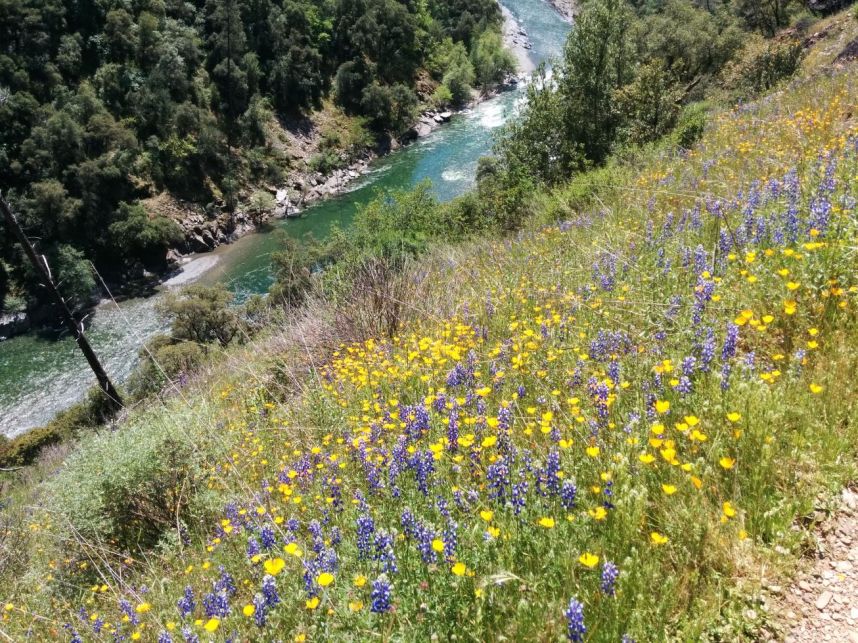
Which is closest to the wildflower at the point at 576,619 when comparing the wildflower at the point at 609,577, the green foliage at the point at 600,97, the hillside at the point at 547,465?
the hillside at the point at 547,465

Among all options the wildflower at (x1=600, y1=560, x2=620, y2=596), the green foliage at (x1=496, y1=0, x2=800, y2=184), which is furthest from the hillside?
the green foliage at (x1=496, y1=0, x2=800, y2=184)

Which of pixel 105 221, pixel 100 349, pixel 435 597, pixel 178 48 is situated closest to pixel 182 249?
pixel 105 221

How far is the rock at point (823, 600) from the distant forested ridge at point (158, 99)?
115 feet

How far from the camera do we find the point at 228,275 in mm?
36281

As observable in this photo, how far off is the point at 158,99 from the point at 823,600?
55046 millimetres

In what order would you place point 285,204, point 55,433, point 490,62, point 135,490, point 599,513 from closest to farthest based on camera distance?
point 599,513, point 135,490, point 55,433, point 285,204, point 490,62

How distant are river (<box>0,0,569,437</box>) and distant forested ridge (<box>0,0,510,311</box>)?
4548 mm

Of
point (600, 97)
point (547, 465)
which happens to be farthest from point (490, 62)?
point (547, 465)

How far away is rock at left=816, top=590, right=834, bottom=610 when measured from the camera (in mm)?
2080

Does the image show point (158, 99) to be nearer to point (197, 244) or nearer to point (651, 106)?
point (197, 244)

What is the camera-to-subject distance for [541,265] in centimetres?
677

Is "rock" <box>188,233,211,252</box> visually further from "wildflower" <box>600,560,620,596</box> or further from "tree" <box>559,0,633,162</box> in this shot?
"wildflower" <box>600,560,620,596</box>

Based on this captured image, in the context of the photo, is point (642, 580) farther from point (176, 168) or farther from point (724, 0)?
point (724, 0)

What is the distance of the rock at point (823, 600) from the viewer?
208cm
